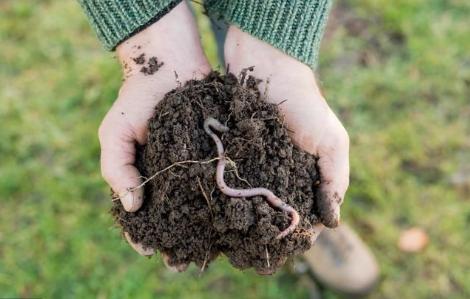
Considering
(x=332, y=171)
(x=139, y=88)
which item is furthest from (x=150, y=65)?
(x=332, y=171)

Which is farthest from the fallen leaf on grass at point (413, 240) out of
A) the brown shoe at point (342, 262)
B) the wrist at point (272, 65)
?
the wrist at point (272, 65)

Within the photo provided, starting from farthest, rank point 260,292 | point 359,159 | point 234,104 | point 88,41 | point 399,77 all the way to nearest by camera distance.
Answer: point 88,41
point 399,77
point 359,159
point 260,292
point 234,104

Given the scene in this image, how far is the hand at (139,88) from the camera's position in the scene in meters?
2.31

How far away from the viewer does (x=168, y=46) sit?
243 centimetres

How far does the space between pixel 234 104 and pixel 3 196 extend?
2.83m

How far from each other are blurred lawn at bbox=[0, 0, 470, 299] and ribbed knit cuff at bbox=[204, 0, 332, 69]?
1852mm

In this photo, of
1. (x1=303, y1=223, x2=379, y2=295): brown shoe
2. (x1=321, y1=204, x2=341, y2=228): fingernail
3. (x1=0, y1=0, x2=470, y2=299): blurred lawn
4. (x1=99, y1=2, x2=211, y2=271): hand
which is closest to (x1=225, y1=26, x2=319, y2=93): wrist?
(x1=99, y1=2, x2=211, y2=271): hand

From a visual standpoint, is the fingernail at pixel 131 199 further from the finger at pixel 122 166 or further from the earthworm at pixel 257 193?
the earthworm at pixel 257 193

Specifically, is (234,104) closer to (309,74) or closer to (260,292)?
(309,74)

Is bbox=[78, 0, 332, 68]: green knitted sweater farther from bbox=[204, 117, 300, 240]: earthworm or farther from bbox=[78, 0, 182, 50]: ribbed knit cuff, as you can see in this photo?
bbox=[204, 117, 300, 240]: earthworm

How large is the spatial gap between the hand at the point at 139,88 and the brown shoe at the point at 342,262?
1.55m

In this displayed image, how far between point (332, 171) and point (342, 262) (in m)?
1.54

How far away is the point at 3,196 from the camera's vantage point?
13.7 ft

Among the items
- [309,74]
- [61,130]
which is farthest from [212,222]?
[61,130]
